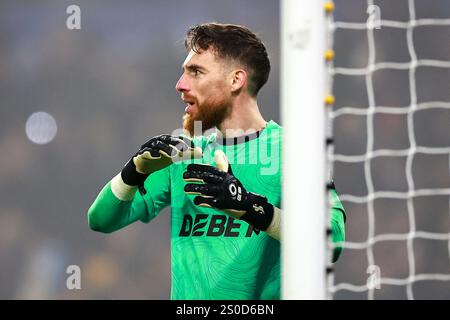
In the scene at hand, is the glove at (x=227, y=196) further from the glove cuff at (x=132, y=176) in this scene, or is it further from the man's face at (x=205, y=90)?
the man's face at (x=205, y=90)

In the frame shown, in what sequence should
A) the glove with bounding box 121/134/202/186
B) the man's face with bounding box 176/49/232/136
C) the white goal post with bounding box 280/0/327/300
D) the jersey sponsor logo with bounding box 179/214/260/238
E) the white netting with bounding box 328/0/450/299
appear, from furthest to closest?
the white netting with bounding box 328/0/450/299 → the man's face with bounding box 176/49/232/136 → the jersey sponsor logo with bounding box 179/214/260/238 → the glove with bounding box 121/134/202/186 → the white goal post with bounding box 280/0/327/300

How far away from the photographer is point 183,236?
8.32 feet

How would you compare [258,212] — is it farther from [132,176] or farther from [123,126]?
[123,126]

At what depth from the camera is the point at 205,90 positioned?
2.63 metres

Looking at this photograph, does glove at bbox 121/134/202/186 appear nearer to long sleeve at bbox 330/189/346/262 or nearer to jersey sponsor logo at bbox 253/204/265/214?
jersey sponsor logo at bbox 253/204/265/214

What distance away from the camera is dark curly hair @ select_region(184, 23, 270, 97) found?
105 inches

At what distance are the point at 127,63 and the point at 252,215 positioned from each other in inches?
115

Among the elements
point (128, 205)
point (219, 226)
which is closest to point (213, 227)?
point (219, 226)

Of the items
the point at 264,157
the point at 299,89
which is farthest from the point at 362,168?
the point at 299,89

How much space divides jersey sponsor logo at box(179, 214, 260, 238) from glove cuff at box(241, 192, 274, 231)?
0.20 metres

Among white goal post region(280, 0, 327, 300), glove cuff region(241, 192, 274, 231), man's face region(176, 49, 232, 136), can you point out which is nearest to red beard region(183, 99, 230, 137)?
man's face region(176, 49, 232, 136)

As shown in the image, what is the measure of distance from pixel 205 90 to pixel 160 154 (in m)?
0.33

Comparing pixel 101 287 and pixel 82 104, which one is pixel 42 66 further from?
pixel 101 287

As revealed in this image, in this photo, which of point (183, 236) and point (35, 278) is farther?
point (35, 278)
